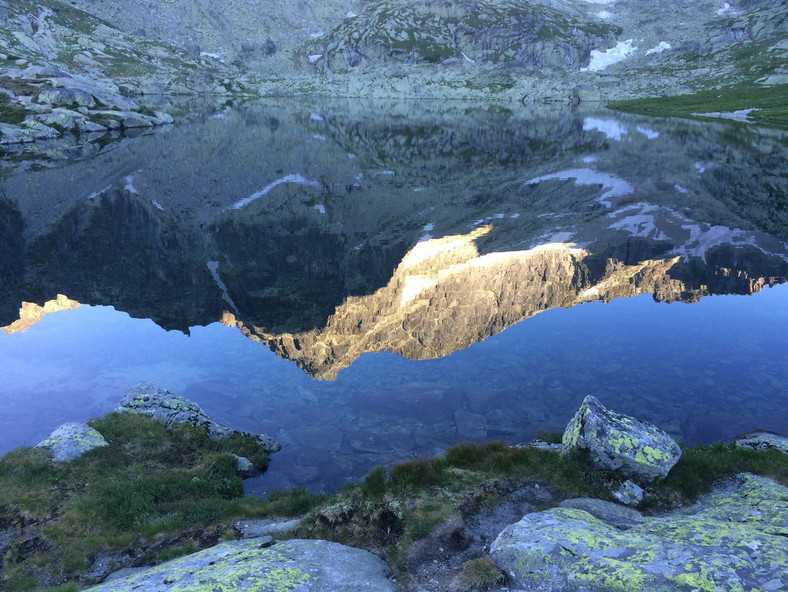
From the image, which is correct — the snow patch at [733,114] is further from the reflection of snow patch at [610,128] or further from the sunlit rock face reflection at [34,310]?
the sunlit rock face reflection at [34,310]

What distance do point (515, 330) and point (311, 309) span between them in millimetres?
15233

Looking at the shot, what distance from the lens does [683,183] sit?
63.4m

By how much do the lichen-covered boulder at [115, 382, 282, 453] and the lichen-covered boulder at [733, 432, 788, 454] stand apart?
1796 cm

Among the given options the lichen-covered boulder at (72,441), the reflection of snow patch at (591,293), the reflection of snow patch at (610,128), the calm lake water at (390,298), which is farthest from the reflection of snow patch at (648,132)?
the lichen-covered boulder at (72,441)

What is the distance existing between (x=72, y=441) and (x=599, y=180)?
69392 millimetres

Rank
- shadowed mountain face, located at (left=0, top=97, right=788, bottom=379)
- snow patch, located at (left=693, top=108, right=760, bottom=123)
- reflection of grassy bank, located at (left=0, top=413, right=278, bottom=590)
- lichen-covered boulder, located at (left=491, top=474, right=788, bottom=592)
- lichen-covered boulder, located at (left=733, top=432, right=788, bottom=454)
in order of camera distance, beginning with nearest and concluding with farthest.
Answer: lichen-covered boulder, located at (left=491, top=474, right=788, bottom=592)
reflection of grassy bank, located at (left=0, top=413, right=278, bottom=590)
lichen-covered boulder, located at (left=733, top=432, right=788, bottom=454)
shadowed mountain face, located at (left=0, top=97, right=788, bottom=379)
snow patch, located at (left=693, top=108, right=760, bottom=123)

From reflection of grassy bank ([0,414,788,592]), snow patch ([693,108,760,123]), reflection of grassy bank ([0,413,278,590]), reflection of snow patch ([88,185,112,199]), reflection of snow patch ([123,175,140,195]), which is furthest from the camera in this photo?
snow patch ([693,108,760,123])

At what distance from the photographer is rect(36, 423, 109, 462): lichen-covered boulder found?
1577cm

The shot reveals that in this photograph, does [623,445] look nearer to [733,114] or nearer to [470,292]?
[470,292]

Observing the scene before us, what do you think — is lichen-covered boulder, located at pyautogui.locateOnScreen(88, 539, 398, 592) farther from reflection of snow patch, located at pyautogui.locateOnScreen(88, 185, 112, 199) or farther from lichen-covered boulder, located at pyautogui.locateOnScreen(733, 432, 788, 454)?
reflection of snow patch, located at pyautogui.locateOnScreen(88, 185, 112, 199)

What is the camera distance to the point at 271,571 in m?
8.31

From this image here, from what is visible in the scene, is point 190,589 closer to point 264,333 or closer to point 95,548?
point 95,548

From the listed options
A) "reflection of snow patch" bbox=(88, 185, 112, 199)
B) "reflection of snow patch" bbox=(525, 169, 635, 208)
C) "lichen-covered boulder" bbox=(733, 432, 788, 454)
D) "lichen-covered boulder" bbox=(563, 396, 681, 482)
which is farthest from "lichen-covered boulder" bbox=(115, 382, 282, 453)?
"reflection of snow patch" bbox=(525, 169, 635, 208)

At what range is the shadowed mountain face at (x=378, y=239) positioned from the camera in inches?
1294
